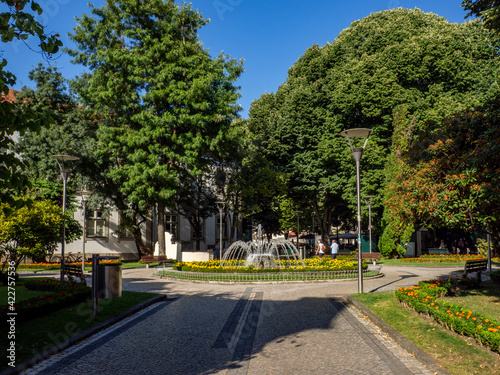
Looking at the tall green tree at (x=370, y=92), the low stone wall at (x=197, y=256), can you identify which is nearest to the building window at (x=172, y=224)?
the low stone wall at (x=197, y=256)

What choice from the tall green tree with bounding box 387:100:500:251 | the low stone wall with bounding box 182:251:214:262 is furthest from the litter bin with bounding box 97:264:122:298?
the low stone wall with bounding box 182:251:214:262

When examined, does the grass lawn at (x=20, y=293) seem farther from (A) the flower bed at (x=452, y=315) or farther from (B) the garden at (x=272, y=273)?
(A) the flower bed at (x=452, y=315)

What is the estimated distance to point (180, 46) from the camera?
87.5 feet

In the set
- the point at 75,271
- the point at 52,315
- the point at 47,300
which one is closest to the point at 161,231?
the point at 75,271

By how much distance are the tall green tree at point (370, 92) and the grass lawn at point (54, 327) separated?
81.8ft

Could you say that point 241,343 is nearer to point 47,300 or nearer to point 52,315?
point 52,315

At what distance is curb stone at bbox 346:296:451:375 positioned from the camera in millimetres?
6028

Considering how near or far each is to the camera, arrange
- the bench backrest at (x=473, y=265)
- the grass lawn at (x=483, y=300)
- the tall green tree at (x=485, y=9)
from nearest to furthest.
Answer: the grass lawn at (x=483, y=300) → the tall green tree at (x=485, y=9) → the bench backrest at (x=473, y=265)

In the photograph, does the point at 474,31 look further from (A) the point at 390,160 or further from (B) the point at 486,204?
A: (B) the point at 486,204

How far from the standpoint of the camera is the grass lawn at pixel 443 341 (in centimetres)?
592

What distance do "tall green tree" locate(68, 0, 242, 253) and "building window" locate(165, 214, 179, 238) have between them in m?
13.1

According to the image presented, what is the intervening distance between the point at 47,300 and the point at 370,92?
28.1m

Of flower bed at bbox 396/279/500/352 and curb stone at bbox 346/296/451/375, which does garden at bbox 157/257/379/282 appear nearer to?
flower bed at bbox 396/279/500/352

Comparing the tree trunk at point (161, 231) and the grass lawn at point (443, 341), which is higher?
the tree trunk at point (161, 231)
